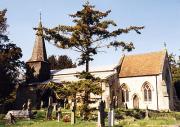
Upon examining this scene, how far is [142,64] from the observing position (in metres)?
50.5

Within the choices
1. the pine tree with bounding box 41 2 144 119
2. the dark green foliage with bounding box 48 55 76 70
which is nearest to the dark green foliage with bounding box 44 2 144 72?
the pine tree with bounding box 41 2 144 119

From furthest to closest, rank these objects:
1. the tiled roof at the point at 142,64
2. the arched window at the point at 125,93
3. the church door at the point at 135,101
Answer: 1. the arched window at the point at 125,93
2. the church door at the point at 135,101
3. the tiled roof at the point at 142,64

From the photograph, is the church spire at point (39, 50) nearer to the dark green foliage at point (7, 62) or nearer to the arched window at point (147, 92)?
the dark green foliage at point (7, 62)

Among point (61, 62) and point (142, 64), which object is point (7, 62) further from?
point (61, 62)

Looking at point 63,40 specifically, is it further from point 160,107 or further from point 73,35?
point 160,107

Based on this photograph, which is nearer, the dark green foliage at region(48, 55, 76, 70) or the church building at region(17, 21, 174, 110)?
the church building at region(17, 21, 174, 110)

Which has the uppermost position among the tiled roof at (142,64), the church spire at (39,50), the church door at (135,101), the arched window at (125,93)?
the church spire at (39,50)

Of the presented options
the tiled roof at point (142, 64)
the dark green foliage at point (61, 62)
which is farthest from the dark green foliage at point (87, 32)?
the dark green foliage at point (61, 62)

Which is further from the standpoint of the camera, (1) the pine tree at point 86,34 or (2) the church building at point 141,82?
(2) the church building at point 141,82

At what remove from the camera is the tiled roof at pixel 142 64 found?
48.4 metres

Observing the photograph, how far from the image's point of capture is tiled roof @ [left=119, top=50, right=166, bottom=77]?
48.4 m

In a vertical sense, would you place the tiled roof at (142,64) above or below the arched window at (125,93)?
above

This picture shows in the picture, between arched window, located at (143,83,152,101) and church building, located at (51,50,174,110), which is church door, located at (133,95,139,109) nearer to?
church building, located at (51,50,174,110)

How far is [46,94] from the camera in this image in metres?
50.5
